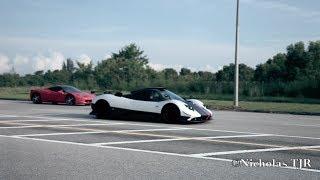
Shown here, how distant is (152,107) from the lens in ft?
53.4

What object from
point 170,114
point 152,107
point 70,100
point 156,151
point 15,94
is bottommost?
point 156,151

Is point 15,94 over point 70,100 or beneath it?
over

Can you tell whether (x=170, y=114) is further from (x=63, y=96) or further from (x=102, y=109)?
(x=63, y=96)

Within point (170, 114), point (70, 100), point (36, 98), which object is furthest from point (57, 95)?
point (170, 114)

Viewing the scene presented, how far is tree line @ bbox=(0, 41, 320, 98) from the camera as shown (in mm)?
41031

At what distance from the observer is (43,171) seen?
25.6 feet

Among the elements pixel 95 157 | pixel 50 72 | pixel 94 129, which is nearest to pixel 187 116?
pixel 94 129

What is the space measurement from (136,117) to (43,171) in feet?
29.7

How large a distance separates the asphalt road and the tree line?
26.7 metres

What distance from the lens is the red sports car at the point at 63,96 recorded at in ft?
89.7

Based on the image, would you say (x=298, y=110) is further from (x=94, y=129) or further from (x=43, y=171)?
(x=43, y=171)

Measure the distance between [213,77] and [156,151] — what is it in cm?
6217

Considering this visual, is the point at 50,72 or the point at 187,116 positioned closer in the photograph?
the point at 187,116

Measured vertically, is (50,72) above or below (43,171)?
above
